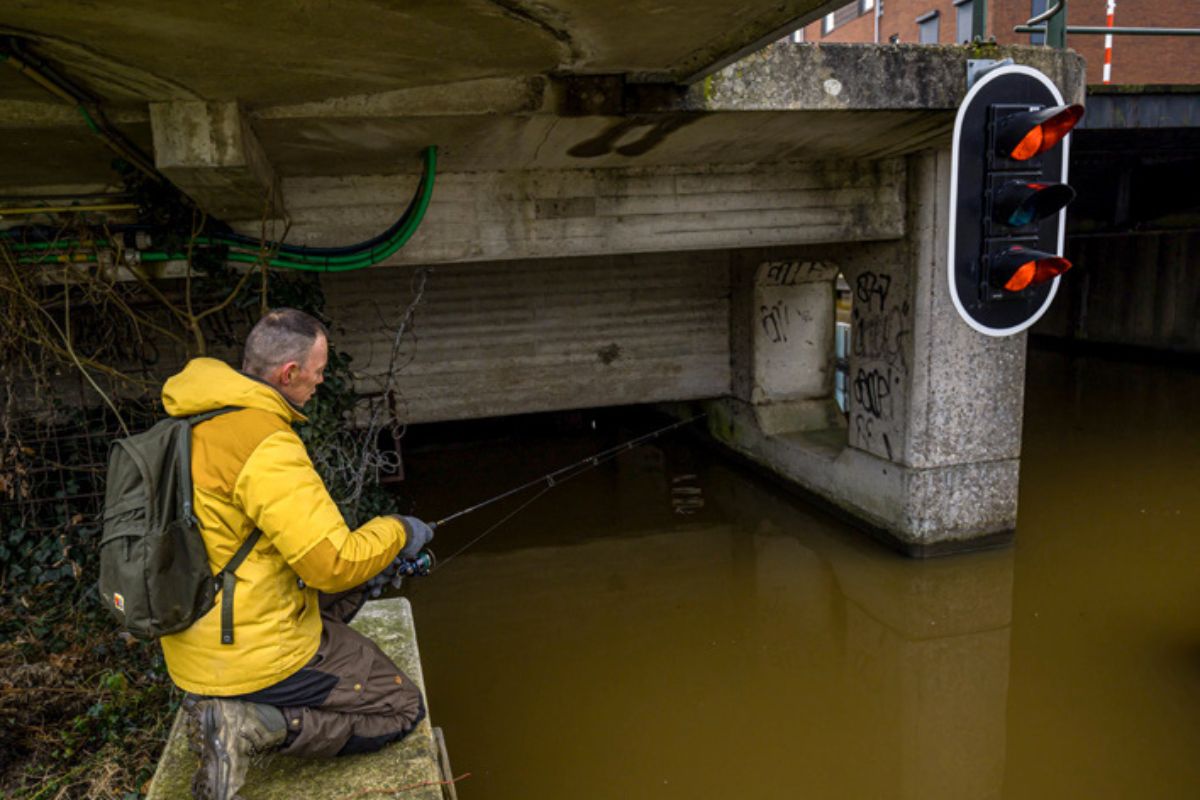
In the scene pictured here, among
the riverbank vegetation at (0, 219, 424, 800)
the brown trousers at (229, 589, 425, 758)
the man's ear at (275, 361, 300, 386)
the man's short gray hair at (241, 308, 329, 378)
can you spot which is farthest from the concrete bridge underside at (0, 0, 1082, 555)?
the brown trousers at (229, 589, 425, 758)

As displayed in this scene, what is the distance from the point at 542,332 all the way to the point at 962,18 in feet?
50.3

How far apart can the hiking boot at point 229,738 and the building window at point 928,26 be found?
21.5m

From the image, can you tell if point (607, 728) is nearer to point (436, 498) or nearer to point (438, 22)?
point (438, 22)

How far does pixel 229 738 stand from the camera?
2.61 metres

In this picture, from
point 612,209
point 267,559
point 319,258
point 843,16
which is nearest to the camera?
point 267,559

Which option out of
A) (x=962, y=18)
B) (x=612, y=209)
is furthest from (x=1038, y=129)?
(x=962, y=18)

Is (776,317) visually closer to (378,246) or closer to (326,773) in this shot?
(378,246)

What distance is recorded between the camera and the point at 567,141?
527 centimetres

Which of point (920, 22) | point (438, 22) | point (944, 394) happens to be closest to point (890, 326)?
point (944, 394)

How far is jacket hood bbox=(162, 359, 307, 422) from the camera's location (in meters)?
2.46

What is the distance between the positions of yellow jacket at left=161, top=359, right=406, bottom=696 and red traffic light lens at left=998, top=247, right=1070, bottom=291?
228 centimetres

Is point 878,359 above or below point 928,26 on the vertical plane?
below

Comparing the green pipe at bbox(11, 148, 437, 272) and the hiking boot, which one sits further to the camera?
the green pipe at bbox(11, 148, 437, 272)

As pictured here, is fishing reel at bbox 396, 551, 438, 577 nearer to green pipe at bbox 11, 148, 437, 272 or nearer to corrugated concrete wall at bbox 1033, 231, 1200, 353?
green pipe at bbox 11, 148, 437, 272
